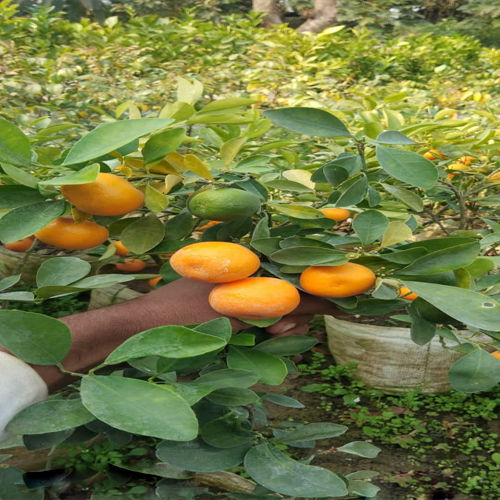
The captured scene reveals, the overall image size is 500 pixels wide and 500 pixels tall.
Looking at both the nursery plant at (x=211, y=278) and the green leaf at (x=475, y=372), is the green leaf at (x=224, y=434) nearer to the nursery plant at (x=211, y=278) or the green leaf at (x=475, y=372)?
the nursery plant at (x=211, y=278)

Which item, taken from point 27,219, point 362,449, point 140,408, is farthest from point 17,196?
point 362,449

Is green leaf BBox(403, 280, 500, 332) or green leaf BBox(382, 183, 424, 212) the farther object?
green leaf BBox(382, 183, 424, 212)

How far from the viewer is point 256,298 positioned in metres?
0.57

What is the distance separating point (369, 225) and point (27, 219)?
0.32m

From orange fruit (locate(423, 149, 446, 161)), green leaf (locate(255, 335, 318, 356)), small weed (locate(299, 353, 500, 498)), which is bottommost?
small weed (locate(299, 353, 500, 498))

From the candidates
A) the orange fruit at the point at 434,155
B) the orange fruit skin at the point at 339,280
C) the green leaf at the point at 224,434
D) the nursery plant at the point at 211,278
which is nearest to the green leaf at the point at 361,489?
the nursery plant at the point at 211,278

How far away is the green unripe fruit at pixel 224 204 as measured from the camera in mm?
611

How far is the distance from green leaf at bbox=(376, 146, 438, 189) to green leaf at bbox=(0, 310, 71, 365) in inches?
13.6

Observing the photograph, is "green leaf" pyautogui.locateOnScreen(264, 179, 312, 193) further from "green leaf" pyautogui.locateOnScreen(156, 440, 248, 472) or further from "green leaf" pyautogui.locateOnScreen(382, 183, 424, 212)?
"green leaf" pyautogui.locateOnScreen(156, 440, 248, 472)

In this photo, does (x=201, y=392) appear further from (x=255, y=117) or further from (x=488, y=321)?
(x=255, y=117)

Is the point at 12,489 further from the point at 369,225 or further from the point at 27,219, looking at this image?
the point at 369,225

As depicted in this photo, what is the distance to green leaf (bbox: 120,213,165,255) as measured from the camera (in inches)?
26.2

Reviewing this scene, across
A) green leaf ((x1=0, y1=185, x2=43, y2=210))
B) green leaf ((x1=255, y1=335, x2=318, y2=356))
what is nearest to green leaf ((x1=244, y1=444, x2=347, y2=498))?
green leaf ((x1=255, y1=335, x2=318, y2=356))

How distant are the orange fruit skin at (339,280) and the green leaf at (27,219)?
245 millimetres
